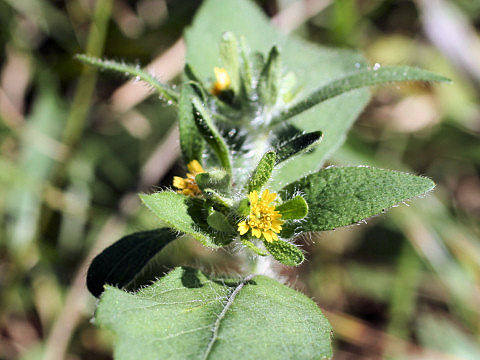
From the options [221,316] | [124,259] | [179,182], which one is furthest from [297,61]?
[221,316]

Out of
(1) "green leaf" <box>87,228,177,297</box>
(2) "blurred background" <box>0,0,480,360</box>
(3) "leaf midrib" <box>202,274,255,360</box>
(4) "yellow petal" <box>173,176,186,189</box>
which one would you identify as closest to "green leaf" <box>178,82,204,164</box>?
(4) "yellow petal" <box>173,176,186,189</box>

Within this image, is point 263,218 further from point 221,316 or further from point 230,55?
point 230,55

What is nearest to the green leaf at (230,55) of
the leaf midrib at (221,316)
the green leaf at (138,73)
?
the green leaf at (138,73)

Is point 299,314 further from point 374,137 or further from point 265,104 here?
point 374,137

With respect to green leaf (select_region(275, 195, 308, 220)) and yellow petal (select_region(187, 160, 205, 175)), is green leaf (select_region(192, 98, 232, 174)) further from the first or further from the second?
green leaf (select_region(275, 195, 308, 220))

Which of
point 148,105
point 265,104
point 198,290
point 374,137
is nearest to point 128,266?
point 198,290

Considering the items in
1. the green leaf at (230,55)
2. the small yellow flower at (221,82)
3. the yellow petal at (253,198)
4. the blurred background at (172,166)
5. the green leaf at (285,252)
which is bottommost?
the blurred background at (172,166)

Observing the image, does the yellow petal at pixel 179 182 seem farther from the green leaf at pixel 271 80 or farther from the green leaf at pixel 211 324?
the green leaf at pixel 271 80
